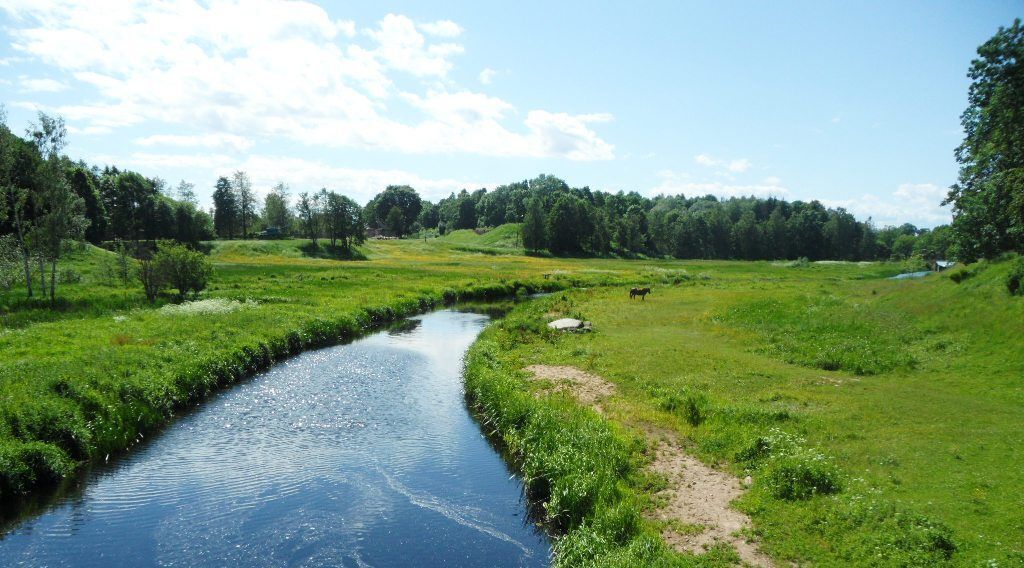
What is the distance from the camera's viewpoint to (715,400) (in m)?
20.4

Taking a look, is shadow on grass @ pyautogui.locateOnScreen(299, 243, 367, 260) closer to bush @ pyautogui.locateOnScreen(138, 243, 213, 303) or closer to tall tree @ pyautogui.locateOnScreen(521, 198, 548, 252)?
tall tree @ pyautogui.locateOnScreen(521, 198, 548, 252)

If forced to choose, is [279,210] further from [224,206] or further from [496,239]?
[496,239]

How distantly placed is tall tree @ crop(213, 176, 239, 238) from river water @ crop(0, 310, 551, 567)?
116665 mm

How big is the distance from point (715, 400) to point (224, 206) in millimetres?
131542

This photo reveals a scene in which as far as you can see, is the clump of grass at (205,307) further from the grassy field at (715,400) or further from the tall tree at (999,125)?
the tall tree at (999,125)

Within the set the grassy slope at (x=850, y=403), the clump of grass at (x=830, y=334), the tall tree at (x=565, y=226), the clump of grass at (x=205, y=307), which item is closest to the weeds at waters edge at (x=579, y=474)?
the grassy slope at (x=850, y=403)

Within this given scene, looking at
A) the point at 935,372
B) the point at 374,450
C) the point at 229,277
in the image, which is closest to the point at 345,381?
the point at 374,450

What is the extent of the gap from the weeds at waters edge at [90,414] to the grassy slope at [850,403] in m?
12.1

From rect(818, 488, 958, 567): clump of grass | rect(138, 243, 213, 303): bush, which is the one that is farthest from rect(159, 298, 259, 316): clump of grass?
rect(818, 488, 958, 567): clump of grass

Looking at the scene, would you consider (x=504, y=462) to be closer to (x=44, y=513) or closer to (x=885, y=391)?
(x=44, y=513)

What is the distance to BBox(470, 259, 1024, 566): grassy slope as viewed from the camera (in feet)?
38.1

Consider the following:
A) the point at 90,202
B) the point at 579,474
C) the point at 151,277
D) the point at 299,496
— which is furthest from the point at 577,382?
the point at 90,202

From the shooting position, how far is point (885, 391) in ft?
69.1

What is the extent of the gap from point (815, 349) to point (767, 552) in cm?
1931
